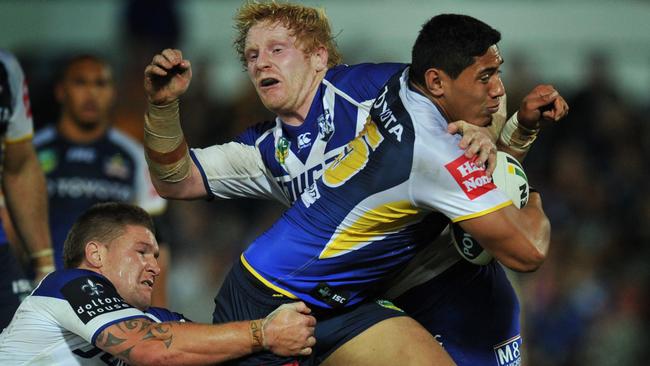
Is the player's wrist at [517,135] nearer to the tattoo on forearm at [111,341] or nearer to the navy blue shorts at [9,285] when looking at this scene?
the tattoo on forearm at [111,341]

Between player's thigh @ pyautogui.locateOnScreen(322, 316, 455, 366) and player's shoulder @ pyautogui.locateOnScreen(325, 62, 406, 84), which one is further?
player's shoulder @ pyautogui.locateOnScreen(325, 62, 406, 84)

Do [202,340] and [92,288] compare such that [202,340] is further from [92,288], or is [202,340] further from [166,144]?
[166,144]

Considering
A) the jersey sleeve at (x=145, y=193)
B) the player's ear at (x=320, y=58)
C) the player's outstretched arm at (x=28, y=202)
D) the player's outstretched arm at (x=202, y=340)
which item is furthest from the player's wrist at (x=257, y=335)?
the jersey sleeve at (x=145, y=193)

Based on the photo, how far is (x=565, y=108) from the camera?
517 centimetres

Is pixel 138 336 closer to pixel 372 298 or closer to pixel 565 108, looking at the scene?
pixel 372 298

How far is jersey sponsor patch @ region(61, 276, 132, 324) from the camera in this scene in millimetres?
4711

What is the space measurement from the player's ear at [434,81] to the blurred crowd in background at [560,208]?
5525mm

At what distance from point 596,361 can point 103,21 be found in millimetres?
6165

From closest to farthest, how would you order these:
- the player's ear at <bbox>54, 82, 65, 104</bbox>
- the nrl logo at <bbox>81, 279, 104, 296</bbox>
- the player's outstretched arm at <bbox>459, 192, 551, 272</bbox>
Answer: the player's outstretched arm at <bbox>459, 192, 551, 272</bbox> < the nrl logo at <bbox>81, 279, 104, 296</bbox> < the player's ear at <bbox>54, 82, 65, 104</bbox>

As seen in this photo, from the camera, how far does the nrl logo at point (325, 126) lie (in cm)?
537

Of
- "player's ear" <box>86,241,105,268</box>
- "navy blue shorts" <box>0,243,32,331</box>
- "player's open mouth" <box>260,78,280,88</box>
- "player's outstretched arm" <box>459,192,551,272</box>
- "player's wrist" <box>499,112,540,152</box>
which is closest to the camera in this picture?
"player's outstretched arm" <box>459,192,551,272</box>

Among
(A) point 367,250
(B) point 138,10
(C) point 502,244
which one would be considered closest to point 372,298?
(A) point 367,250

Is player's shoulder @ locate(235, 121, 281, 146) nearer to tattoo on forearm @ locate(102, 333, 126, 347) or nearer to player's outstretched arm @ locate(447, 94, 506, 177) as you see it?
player's outstretched arm @ locate(447, 94, 506, 177)

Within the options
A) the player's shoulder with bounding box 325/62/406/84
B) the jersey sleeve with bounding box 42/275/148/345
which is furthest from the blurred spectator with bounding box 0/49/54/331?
the player's shoulder with bounding box 325/62/406/84
